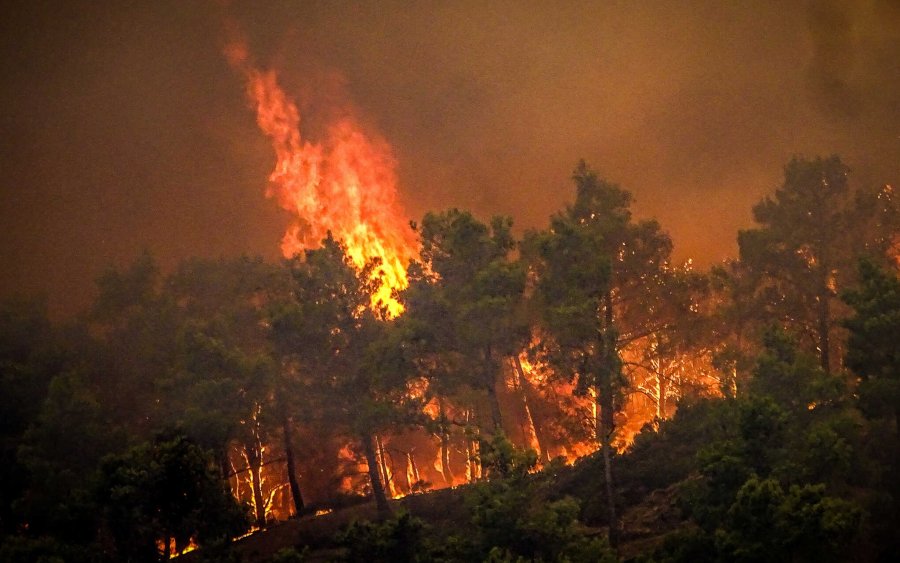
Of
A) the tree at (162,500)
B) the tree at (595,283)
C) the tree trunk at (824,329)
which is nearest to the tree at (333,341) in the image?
the tree at (595,283)

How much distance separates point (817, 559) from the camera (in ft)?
43.2

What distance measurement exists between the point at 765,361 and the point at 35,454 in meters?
25.5

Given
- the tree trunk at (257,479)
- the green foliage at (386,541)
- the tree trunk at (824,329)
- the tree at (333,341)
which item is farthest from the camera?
the tree trunk at (257,479)

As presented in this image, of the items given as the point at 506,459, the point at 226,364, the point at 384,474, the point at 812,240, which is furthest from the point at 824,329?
the point at 384,474

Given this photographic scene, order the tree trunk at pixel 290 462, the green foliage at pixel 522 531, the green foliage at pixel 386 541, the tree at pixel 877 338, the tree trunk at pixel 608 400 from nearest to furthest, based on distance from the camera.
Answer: the green foliage at pixel 522 531
the green foliage at pixel 386 541
the tree at pixel 877 338
the tree trunk at pixel 608 400
the tree trunk at pixel 290 462

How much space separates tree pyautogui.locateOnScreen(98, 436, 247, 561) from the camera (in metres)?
15.1

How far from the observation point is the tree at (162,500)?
15.1 meters

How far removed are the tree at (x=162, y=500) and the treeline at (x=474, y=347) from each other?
0.34m

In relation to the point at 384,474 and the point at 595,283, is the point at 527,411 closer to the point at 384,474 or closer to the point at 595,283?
the point at 384,474

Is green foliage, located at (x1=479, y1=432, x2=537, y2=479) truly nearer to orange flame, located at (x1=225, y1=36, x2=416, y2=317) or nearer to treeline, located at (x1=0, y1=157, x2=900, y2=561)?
treeline, located at (x1=0, y1=157, x2=900, y2=561)

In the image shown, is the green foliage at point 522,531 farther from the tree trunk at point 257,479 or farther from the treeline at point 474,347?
the tree trunk at point 257,479

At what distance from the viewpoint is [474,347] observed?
82.6ft

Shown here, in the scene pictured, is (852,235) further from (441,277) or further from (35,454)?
(35,454)

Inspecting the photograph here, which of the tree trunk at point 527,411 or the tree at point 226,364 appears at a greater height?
the tree at point 226,364
